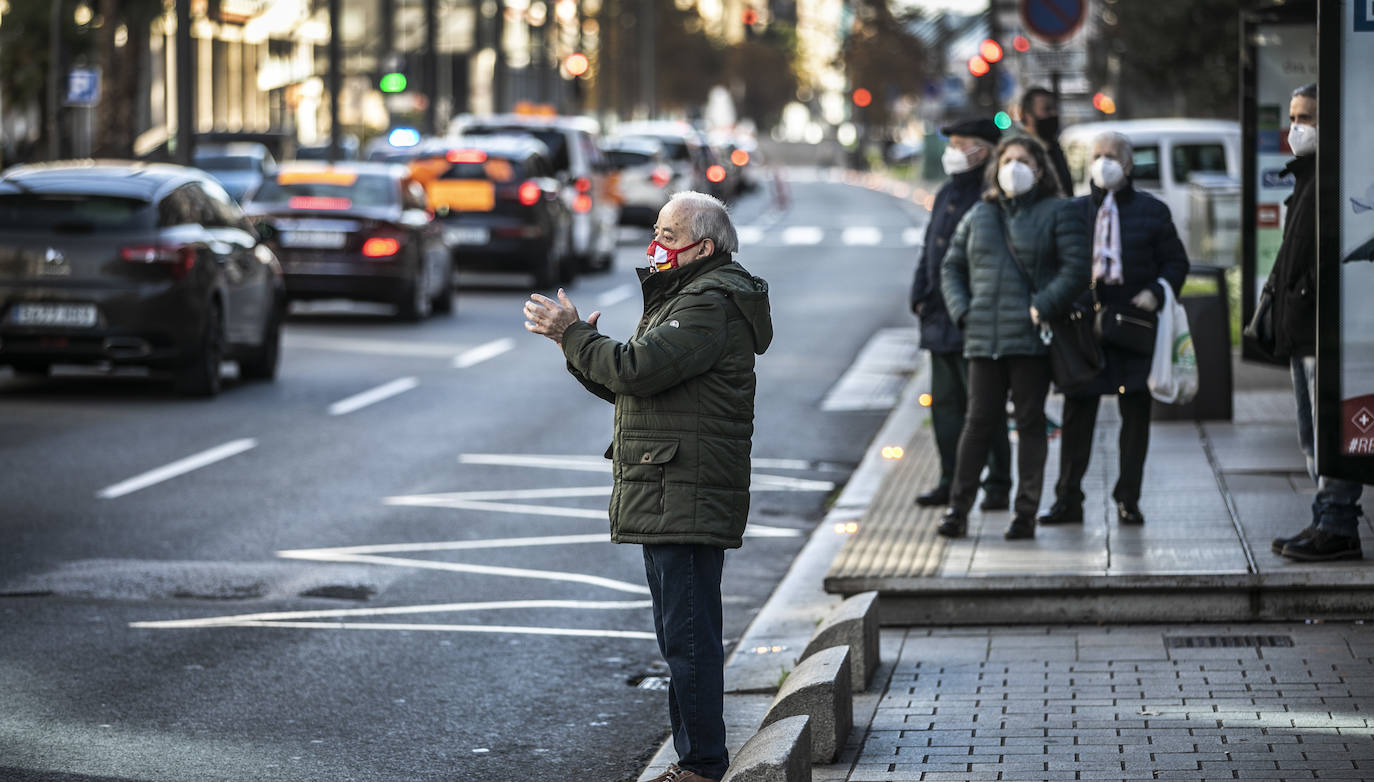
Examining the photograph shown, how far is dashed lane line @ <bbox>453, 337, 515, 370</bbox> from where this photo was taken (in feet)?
63.3

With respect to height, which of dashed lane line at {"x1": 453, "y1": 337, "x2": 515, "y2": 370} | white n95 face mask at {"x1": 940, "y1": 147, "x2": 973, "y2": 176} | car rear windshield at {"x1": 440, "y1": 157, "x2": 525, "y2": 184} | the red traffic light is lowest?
dashed lane line at {"x1": 453, "y1": 337, "x2": 515, "y2": 370}

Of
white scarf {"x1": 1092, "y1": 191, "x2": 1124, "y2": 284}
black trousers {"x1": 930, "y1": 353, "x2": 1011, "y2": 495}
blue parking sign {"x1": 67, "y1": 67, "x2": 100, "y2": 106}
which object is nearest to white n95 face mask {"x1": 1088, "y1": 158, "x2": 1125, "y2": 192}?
white scarf {"x1": 1092, "y1": 191, "x2": 1124, "y2": 284}

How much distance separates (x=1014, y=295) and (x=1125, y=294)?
59 centimetres

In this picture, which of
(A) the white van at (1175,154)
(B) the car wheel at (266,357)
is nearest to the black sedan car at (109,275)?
(B) the car wheel at (266,357)

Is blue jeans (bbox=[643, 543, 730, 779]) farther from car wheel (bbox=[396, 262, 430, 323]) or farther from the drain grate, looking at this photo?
car wheel (bbox=[396, 262, 430, 323])

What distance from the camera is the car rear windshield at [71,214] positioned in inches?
623

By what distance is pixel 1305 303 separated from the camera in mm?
8531

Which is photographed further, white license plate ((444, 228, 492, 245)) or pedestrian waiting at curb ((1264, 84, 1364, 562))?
white license plate ((444, 228, 492, 245))

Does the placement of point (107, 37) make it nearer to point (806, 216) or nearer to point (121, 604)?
point (806, 216)

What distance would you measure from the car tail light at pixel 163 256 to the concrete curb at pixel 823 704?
1004 centimetres

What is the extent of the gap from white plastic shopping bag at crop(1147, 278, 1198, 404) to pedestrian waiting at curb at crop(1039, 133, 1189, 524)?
46mm

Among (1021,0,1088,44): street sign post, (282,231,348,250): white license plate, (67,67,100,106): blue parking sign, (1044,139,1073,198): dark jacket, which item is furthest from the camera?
(67,67,100,106): blue parking sign

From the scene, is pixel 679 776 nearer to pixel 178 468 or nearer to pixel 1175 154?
pixel 178 468

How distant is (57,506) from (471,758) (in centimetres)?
522
